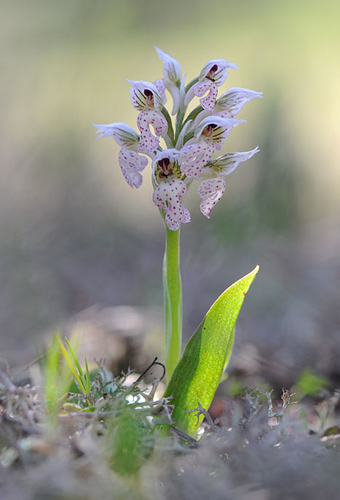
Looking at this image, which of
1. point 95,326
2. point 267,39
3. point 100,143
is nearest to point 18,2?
point 267,39

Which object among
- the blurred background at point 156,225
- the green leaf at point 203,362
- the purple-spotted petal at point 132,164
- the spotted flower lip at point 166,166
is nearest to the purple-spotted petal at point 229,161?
the spotted flower lip at point 166,166

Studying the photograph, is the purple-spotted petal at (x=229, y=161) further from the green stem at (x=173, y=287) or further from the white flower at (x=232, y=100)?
the green stem at (x=173, y=287)

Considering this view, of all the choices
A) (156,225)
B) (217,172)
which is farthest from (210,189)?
(156,225)

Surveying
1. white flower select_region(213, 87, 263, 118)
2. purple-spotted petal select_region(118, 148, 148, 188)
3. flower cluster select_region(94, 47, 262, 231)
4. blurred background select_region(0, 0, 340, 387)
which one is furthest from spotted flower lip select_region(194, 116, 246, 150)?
blurred background select_region(0, 0, 340, 387)

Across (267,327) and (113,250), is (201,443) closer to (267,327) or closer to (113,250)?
(267,327)

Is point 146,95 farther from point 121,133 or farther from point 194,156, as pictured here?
point 194,156

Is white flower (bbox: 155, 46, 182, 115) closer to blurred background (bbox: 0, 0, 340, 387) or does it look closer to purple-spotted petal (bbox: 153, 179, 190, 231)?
purple-spotted petal (bbox: 153, 179, 190, 231)
